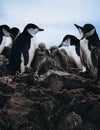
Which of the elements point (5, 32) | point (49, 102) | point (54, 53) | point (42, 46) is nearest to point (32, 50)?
point (42, 46)

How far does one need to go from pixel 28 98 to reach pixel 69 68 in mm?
2536

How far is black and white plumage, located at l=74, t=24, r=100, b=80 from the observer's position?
14.7 metres

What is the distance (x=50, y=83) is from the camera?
13.4m

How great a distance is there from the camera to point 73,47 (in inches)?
644

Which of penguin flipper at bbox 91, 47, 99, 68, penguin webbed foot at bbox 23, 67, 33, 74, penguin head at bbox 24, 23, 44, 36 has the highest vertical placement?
penguin head at bbox 24, 23, 44, 36

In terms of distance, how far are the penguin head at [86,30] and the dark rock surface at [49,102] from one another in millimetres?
2102

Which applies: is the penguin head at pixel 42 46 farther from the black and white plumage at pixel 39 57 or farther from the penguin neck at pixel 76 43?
the penguin neck at pixel 76 43

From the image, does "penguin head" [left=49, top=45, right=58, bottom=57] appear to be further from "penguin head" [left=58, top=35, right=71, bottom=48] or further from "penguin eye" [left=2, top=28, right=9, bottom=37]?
"penguin eye" [left=2, top=28, right=9, bottom=37]

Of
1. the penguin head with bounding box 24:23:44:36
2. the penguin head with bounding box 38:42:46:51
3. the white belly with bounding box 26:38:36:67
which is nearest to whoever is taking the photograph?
the white belly with bounding box 26:38:36:67

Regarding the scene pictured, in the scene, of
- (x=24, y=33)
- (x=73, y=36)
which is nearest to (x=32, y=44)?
(x=24, y=33)

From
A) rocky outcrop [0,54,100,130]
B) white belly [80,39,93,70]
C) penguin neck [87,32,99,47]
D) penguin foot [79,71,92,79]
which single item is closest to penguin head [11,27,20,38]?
white belly [80,39,93,70]

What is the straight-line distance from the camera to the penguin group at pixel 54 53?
14.8 metres

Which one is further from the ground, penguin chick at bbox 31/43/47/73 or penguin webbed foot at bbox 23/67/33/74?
penguin chick at bbox 31/43/47/73

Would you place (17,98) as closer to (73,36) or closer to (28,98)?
(28,98)
